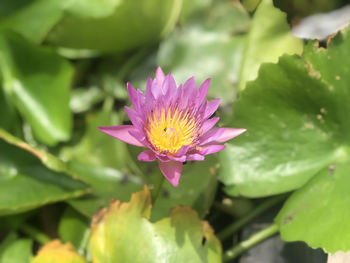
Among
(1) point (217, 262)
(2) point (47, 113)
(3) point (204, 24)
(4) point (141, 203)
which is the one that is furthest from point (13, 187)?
(3) point (204, 24)

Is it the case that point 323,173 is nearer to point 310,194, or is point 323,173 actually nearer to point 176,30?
point 310,194

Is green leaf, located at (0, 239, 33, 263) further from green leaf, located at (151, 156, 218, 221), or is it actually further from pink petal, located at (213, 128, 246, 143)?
pink petal, located at (213, 128, 246, 143)

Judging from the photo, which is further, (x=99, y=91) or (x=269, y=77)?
(x=99, y=91)

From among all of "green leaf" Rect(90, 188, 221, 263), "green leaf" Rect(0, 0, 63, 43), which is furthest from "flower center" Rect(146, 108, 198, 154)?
"green leaf" Rect(0, 0, 63, 43)

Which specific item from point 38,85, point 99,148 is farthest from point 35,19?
point 99,148

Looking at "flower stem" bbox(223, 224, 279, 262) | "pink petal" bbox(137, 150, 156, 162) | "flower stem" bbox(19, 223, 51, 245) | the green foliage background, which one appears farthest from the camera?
"flower stem" bbox(19, 223, 51, 245)
